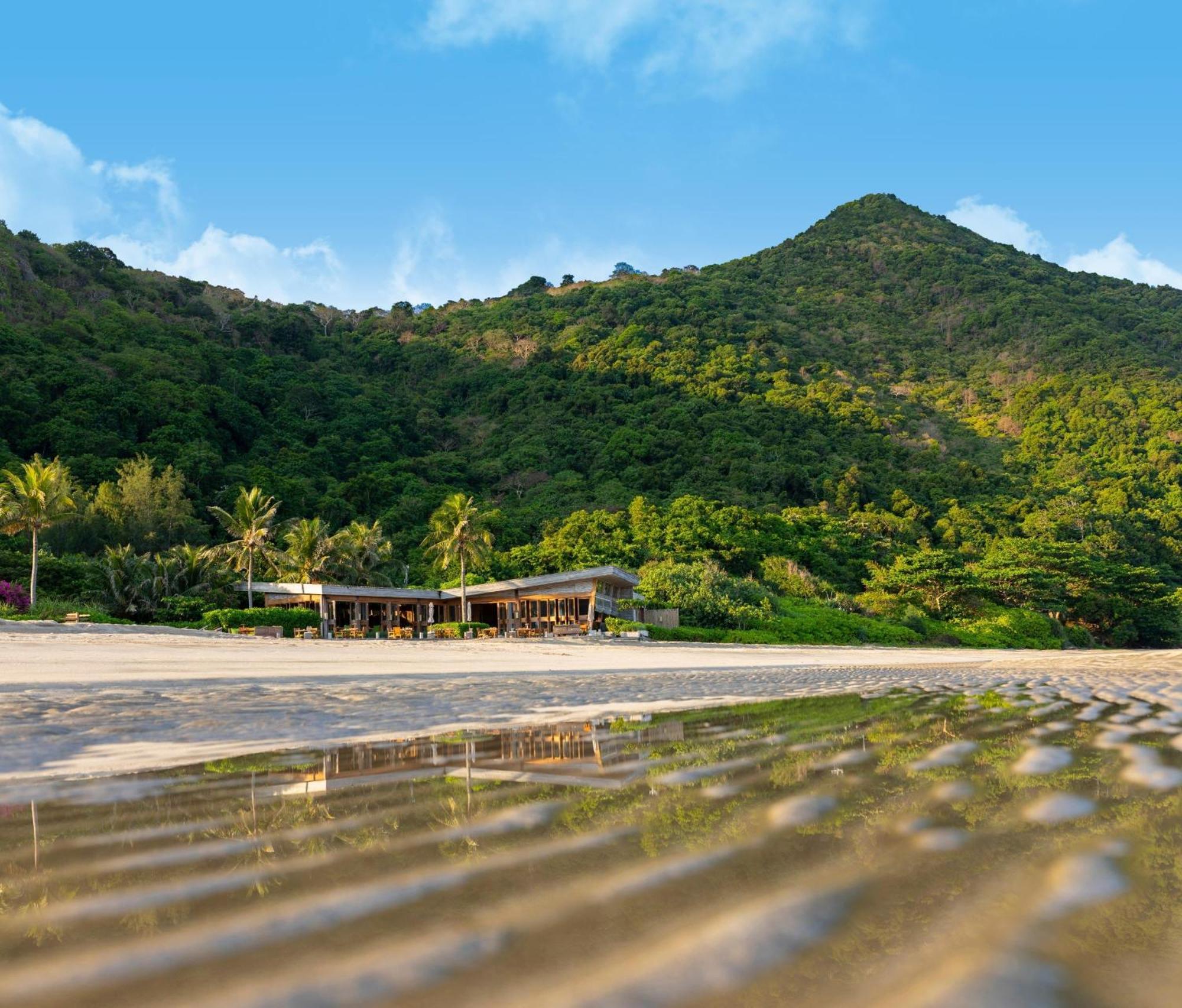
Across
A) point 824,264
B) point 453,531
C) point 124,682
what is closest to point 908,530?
point 453,531

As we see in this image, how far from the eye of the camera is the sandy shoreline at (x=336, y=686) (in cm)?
675

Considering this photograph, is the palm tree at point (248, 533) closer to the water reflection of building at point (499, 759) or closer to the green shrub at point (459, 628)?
the green shrub at point (459, 628)

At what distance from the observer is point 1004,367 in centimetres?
10388

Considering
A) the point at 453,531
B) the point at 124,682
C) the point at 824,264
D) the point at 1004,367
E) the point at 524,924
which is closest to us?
the point at 524,924

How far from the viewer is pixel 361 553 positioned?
48.7m

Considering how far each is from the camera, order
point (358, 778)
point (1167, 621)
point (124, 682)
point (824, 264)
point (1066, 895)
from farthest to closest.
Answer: point (824, 264)
point (1167, 621)
point (124, 682)
point (358, 778)
point (1066, 895)

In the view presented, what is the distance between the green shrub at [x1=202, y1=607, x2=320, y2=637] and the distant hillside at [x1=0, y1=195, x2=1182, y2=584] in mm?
20353

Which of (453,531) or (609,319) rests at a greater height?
(609,319)

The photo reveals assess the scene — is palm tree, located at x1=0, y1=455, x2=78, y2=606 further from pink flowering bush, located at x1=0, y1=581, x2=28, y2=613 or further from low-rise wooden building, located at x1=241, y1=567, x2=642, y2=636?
low-rise wooden building, located at x1=241, y1=567, x2=642, y2=636

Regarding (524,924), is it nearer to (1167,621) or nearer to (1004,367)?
(1167,621)

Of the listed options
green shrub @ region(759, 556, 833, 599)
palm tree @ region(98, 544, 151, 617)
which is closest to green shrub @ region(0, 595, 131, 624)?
palm tree @ region(98, 544, 151, 617)

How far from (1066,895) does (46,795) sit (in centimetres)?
461

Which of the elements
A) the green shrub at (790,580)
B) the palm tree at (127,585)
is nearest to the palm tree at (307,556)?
the palm tree at (127,585)

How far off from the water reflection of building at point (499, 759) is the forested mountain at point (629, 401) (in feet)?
149
